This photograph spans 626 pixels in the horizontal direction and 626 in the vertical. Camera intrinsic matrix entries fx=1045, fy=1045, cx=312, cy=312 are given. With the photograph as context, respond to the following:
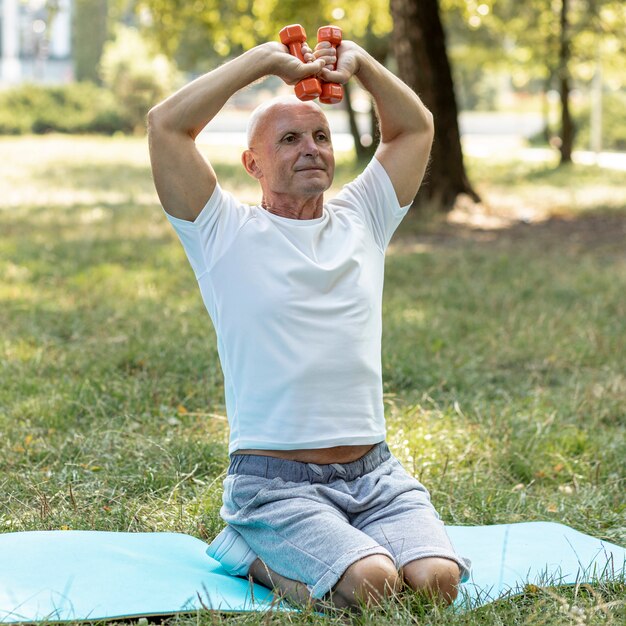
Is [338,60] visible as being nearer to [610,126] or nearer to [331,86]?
[331,86]

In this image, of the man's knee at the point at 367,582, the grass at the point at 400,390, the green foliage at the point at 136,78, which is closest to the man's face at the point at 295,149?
the man's knee at the point at 367,582

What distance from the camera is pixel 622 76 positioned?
1080 inches

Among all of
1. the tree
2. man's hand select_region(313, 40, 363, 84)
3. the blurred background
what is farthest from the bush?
man's hand select_region(313, 40, 363, 84)

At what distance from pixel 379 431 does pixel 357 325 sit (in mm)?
355

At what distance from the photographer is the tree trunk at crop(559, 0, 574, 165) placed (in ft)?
66.8

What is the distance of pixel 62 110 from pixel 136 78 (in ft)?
9.96

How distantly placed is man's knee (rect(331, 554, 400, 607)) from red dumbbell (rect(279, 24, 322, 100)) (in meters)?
1.46

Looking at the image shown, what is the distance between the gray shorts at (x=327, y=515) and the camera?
9.98ft

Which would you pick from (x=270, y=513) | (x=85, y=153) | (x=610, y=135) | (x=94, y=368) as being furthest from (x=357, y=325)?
(x=610, y=135)

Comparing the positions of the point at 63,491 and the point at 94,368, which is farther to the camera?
the point at 94,368

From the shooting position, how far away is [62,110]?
35562 millimetres

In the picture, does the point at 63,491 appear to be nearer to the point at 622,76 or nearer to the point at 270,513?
the point at 270,513

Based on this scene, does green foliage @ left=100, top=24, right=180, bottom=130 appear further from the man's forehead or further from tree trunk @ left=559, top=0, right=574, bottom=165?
the man's forehead

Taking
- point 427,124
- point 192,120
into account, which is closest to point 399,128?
point 427,124
